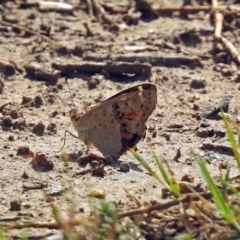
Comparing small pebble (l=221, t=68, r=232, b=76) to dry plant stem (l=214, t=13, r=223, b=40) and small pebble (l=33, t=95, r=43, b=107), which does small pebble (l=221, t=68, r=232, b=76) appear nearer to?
dry plant stem (l=214, t=13, r=223, b=40)

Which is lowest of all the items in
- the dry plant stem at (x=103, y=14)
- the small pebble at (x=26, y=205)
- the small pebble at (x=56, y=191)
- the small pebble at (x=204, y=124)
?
the small pebble at (x=26, y=205)

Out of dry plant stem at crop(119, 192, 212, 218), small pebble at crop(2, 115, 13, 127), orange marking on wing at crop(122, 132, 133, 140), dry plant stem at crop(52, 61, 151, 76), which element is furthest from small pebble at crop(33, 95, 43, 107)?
dry plant stem at crop(119, 192, 212, 218)

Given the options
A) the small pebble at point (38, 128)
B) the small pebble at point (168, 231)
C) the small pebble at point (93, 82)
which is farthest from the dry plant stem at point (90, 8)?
the small pebble at point (168, 231)

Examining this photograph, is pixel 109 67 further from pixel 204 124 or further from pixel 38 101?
pixel 204 124

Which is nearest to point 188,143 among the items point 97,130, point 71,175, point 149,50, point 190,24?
point 97,130

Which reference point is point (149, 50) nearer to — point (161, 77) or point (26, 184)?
point (161, 77)

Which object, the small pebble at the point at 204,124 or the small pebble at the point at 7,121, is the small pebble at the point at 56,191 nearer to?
the small pebble at the point at 7,121
